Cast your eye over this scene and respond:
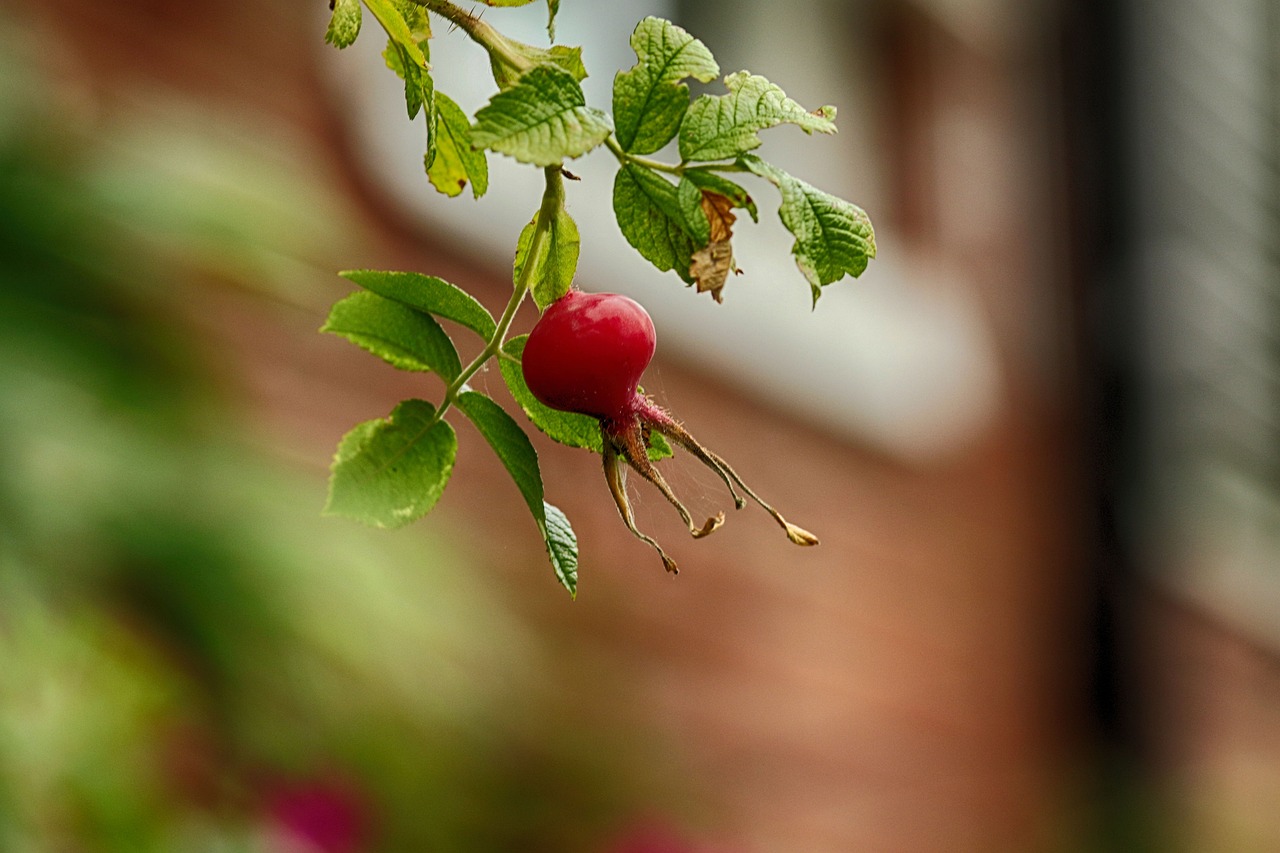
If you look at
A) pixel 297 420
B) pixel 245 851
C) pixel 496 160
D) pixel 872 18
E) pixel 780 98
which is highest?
pixel 872 18

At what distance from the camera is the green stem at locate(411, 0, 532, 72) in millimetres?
251

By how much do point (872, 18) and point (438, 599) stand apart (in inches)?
75.6

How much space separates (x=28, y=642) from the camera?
98 centimetres

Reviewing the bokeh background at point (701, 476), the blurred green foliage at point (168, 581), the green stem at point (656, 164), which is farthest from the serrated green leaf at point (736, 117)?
the blurred green foliage at point (168, 581)

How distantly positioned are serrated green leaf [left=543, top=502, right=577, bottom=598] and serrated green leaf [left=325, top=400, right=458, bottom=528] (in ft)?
0.07

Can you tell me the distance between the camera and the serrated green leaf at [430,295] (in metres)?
0.27

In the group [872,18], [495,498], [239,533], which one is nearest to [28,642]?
[239,533]

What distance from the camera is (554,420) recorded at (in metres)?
0.29

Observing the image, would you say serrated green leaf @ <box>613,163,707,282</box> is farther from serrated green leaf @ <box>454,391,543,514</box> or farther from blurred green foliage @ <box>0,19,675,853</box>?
blurred green foliage @ <box>0,19,675,853</box>

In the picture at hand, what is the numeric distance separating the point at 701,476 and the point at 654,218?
5.95ft

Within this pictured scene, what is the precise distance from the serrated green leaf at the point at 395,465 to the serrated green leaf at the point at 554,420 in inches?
0.7

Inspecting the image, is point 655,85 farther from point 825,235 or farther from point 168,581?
point 168,581

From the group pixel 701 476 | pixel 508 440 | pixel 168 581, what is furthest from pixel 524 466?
pixel 701 476

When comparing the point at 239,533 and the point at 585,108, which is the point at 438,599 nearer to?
the point at 239,533
